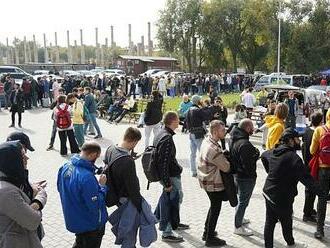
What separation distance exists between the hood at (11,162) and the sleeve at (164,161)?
105 inches

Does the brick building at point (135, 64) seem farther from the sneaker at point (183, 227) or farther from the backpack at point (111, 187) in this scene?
the backpack at point (111, 187)

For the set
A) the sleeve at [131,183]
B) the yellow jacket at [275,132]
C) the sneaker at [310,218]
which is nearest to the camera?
the sleeve at [131,183]

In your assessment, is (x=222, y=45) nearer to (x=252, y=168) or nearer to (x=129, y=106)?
(x=129, y=106)

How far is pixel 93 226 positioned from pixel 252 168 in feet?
8.76

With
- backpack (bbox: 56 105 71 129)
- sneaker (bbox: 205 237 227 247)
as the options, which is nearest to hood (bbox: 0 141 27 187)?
sneaker (bbox: 205 237 227 247)

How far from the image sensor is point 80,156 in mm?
4617

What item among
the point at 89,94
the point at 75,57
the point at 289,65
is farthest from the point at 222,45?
the point at 75,57

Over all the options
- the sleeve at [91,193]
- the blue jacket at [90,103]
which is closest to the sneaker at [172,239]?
the sleeve at [91,193]

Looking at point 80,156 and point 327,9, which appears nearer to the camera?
A: point 80,156

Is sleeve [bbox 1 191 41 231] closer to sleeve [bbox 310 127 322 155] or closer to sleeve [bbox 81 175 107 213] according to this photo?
sleeve [bbox 81 175 107 213]

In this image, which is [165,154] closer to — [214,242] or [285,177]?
[214,242]

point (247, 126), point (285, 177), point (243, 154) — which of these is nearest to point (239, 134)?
point (247, 126)

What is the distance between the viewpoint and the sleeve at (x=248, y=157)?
6246mm

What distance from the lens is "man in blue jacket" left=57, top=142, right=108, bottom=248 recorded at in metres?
4.46
